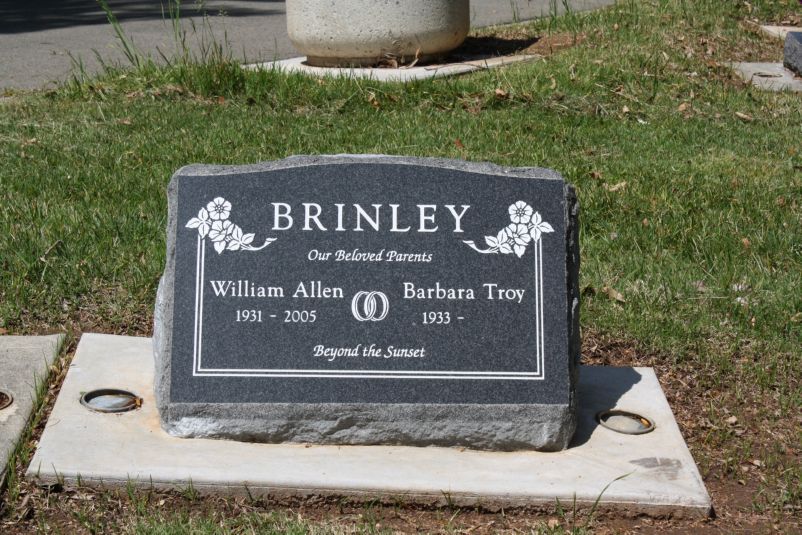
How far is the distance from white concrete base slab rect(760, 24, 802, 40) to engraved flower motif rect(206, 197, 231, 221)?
26.1 ft

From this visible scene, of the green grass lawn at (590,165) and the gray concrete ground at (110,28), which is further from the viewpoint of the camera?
the gray concrete ground at (110,28)

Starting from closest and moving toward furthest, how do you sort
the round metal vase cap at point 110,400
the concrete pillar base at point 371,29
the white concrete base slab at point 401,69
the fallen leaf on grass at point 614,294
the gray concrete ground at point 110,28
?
the round metal vase cap at point 110,400
the fallen leaf on grass at point 614,294
the white concrete base slab at point 401,69
the concrete pillar base at point 371,29
the gray concrete ground at point 110,28

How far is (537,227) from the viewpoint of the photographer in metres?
3.25

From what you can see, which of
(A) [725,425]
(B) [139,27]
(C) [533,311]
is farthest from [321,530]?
(B) [139,27]

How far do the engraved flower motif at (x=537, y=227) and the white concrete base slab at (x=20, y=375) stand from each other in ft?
5.68

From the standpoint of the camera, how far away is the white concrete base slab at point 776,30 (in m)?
9.87

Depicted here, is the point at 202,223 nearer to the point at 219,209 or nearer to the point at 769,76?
the point at 219,209

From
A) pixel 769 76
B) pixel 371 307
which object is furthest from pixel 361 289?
pixel 769 76

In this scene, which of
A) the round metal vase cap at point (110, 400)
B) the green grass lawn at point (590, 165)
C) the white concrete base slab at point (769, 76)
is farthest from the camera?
the white concrete base slab at point (769, 76)

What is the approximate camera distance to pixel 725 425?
3.66 metres

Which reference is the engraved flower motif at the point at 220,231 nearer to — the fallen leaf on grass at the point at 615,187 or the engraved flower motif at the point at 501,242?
the engraved flower motif at the point at 501,242

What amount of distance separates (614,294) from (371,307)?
1.56 metres

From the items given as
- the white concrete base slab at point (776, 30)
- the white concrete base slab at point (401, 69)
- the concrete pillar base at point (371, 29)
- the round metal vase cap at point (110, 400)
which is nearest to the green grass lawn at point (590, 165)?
the white concrete base slab at point (776, 30)

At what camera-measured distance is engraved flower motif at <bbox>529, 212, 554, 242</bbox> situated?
3246 millimetres
